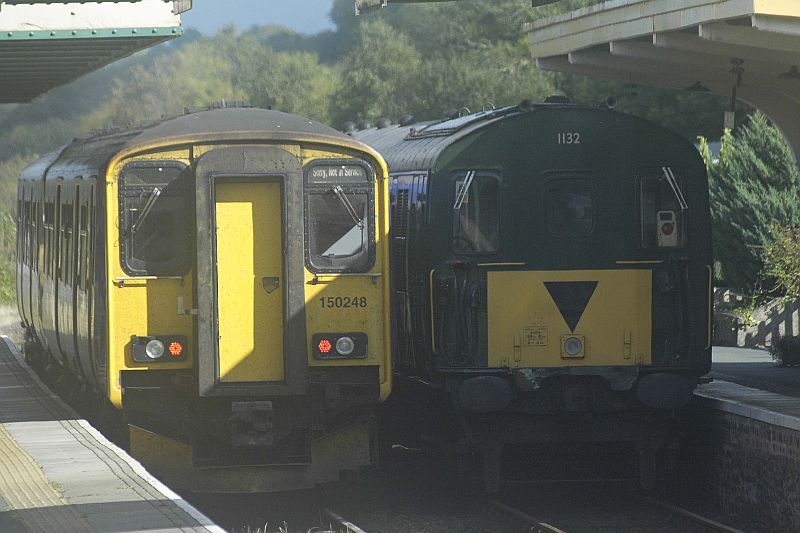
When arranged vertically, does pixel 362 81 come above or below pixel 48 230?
above

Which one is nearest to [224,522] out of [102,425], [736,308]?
[102,425]

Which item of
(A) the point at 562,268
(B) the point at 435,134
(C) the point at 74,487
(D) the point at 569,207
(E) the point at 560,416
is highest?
(B) the point at 435,134

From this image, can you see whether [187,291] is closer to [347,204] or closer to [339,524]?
[347,204]

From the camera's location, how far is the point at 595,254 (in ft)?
43.4

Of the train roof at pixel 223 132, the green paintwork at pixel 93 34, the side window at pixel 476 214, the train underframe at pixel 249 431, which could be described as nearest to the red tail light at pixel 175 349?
the train underframe at pixel 249 431

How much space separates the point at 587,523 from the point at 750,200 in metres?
13.4

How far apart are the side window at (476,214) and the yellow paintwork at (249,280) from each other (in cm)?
185

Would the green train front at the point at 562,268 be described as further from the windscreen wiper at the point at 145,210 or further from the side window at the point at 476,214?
the windscreen wiper at the point at 145,210

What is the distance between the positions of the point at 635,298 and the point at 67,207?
5340mm

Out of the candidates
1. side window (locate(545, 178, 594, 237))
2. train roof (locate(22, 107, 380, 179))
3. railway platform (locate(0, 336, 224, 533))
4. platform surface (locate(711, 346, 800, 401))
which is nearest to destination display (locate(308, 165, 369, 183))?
train roof (locate(22, 107, 380, 179))

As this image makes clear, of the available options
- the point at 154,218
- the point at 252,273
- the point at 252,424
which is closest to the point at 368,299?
the point at 252,273

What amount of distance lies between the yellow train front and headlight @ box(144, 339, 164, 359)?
12mm

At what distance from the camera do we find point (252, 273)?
39.3 ft

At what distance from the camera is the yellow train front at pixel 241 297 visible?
39.1 feet
